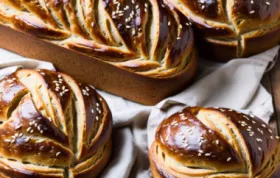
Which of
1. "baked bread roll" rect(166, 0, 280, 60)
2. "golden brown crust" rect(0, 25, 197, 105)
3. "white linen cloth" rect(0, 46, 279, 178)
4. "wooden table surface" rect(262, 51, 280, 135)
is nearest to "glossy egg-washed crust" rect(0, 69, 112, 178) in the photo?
"white linen cloth" rect(0, 46, 279, 178)

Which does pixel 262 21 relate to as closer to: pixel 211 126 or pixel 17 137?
pixel 211 126

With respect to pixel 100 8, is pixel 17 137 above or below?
below

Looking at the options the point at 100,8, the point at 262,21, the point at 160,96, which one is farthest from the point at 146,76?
the point at 262,21

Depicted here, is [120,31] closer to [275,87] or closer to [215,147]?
[215,147]

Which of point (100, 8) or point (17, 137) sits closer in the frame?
point (17, 137)

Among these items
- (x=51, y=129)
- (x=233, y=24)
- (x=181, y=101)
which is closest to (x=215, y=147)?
(x=181, y=101)

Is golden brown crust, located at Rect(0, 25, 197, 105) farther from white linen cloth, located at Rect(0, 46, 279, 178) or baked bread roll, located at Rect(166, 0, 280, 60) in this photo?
baked bread roll, located at Rect(166, 0, 280, 60)
